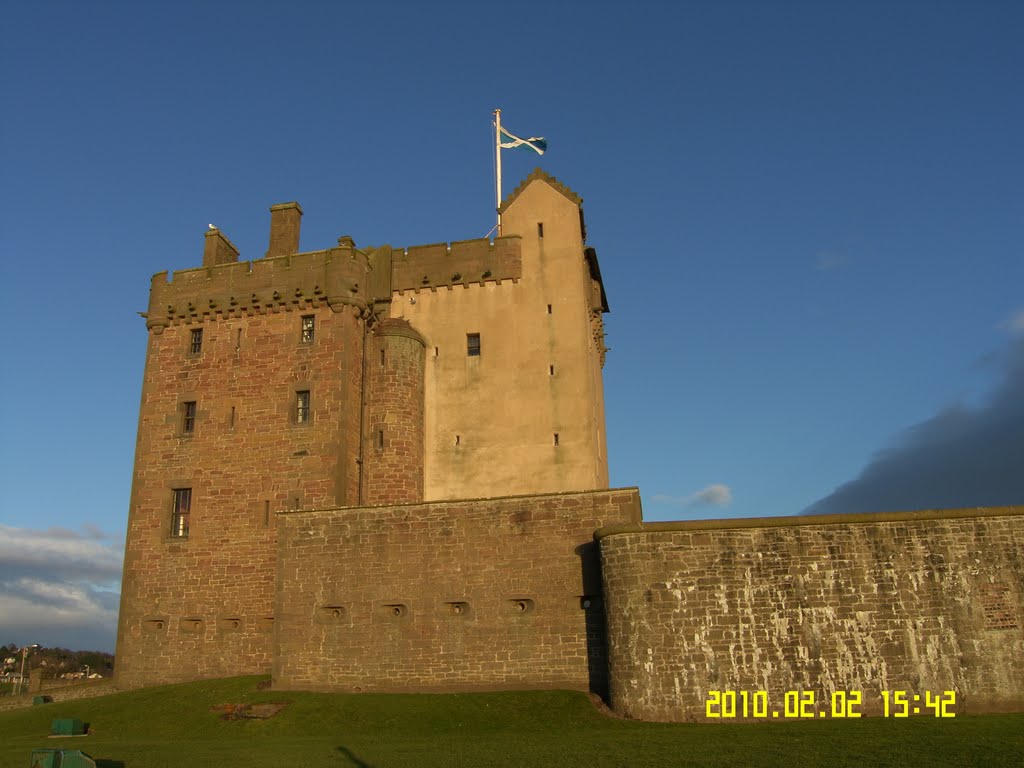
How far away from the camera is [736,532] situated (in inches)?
795

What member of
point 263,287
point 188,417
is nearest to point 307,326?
point 263,287

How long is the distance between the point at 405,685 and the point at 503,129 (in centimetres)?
2592

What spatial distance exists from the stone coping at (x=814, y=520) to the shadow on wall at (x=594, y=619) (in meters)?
1.48

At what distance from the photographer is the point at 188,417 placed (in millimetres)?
30906

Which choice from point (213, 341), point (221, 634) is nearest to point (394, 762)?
point (221, 634)

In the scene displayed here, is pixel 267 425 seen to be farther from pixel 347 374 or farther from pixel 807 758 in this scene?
pixel 807 758

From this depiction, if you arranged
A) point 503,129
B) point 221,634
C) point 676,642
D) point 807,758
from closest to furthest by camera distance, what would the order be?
point 807,758
point 676,642
point 221,634
point 503,129

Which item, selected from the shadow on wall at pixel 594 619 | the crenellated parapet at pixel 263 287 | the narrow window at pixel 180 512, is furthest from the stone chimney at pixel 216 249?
the shadow on wall at pixel 594 619

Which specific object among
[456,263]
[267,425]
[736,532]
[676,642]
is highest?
[456,263]

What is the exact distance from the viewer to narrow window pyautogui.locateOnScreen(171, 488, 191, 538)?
2942 centimetres

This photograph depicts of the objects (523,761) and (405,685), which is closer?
(523,761)

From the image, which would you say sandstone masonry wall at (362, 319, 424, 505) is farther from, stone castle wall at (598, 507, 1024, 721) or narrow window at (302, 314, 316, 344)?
stone castle wall at (598, 507, 1024, 721)

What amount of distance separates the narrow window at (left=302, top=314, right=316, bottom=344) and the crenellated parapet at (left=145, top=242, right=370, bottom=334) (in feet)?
1.50

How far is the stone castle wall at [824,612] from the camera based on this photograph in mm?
18578
